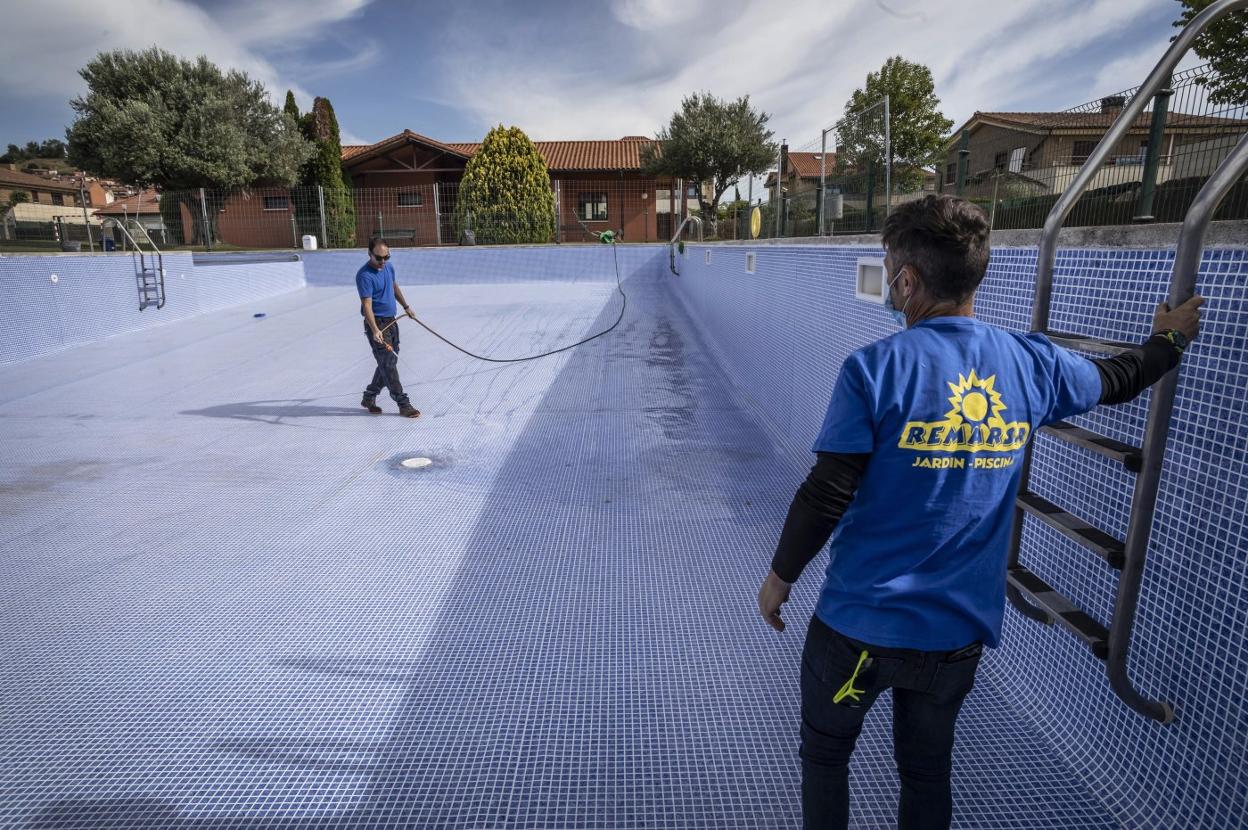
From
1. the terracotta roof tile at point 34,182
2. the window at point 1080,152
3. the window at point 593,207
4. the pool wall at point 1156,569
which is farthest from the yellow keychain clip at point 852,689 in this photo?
the terracotta roof tile at point 34,182

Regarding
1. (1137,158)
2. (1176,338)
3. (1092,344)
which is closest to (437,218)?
(1137,158)

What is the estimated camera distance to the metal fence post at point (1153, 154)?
3.75m

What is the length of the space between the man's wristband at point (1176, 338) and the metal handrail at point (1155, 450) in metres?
0.07

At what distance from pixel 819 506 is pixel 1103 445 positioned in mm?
943

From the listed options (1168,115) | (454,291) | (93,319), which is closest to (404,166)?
(454,291)

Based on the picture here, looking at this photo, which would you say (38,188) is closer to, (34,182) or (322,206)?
(34,182)

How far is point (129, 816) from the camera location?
6.63 feet

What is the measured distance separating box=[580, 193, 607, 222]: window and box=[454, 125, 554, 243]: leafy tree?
558 cm

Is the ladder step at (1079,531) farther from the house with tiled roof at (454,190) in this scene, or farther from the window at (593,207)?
the window at (593,207)

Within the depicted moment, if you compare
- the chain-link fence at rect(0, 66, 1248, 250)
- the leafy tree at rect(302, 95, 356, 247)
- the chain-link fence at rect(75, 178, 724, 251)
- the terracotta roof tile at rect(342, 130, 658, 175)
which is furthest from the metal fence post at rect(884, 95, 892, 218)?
the terracotta roof tile at rect(342, 130, 658, 175)

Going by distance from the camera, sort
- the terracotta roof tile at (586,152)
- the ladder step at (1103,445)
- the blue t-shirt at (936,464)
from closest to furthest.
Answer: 1. the blue t-shirt at (936,464)
2. the ladder step at (1103,445)
3. the terracotta roof tile at (586,152)

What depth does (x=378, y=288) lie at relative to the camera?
6410mm

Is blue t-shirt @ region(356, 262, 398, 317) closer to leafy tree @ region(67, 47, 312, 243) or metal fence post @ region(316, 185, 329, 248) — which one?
metal fence post @ region(316, 185, 329, 248)

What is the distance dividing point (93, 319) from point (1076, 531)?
12774 mm
